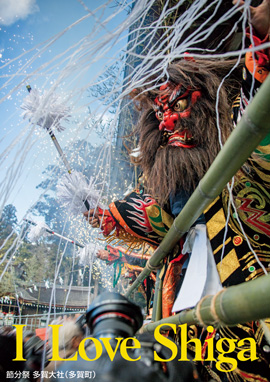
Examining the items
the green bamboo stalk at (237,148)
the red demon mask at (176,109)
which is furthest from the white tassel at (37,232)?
the green bamboo stalk at (237,148)

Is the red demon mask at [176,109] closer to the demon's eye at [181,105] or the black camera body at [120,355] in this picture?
the demon's eye at [181,105]

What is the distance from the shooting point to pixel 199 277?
125 cm

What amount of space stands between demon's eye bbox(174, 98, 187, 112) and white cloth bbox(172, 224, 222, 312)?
67 cm

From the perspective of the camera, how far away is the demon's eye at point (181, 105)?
1.60m

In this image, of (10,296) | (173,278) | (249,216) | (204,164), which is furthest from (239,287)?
(10,296)

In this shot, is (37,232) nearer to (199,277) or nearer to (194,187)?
(194,187)

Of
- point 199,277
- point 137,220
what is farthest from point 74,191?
point 199,277

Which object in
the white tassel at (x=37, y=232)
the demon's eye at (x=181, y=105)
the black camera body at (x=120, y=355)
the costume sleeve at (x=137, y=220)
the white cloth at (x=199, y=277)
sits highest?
the white tassel at (x=37, y=232)

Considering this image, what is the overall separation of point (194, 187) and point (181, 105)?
47cm

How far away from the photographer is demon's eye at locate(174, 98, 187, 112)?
1597mm

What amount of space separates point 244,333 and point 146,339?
2.30 feet

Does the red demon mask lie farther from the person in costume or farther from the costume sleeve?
the costume sleeve

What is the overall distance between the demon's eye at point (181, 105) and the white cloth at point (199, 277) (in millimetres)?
670

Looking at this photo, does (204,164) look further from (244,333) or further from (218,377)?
(218,377)
